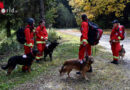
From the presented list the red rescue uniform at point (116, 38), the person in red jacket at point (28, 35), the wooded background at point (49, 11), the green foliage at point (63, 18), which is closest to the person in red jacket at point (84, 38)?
the red rescue uniform at point (116, 38)

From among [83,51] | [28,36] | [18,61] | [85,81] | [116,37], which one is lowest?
[85,81]

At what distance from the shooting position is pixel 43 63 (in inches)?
287

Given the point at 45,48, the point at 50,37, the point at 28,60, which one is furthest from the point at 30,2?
the point at 28,60

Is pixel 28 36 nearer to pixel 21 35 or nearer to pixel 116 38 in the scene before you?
pixel 21 35

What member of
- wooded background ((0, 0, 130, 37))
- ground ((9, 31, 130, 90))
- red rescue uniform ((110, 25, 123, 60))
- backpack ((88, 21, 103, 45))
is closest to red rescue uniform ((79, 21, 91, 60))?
backpack ((88, 21, 103, 45))

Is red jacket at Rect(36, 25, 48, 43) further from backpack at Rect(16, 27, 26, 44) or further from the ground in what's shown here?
the ground

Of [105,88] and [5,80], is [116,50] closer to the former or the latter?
[105,88]

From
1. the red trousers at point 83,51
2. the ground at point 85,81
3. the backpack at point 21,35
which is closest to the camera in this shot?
the ground at point 85,81

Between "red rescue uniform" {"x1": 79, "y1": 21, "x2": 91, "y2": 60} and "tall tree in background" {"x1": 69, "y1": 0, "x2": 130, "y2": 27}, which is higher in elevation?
"tall tree in background" {"x1": 69, "y1": 0, "x2": 130, "y2": 27}

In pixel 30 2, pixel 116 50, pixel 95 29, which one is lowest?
pixel 116 50

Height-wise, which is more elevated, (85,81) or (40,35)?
(40,35)

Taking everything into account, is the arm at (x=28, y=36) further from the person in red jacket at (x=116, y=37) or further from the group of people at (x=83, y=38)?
the person in red jacket at (x=116, y=37)

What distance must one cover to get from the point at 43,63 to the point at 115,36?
3.71 m

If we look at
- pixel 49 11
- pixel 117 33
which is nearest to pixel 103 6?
pixel 49 11
